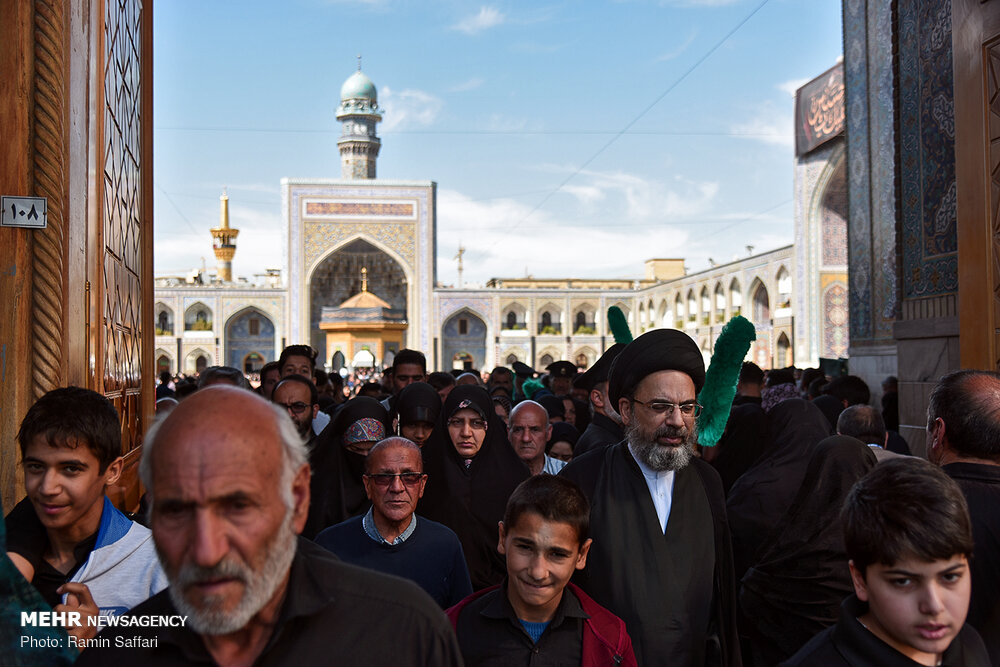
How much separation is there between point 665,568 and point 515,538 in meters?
0.50

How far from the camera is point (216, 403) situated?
1.00 m

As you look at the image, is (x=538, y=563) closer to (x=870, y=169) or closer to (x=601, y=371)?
Result: (x=601, y=371)

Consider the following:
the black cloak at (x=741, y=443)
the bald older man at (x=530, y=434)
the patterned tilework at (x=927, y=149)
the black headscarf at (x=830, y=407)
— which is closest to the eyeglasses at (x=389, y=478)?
the bald older man at (x=530, y=434)

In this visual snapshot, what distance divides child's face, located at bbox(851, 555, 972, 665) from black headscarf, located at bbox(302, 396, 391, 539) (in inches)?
78.9

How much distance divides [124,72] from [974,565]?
3.56 m

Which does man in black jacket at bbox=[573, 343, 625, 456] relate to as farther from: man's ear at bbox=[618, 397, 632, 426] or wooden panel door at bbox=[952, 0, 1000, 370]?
wooden panel door at bbox=[952, 0, 1000, 370]

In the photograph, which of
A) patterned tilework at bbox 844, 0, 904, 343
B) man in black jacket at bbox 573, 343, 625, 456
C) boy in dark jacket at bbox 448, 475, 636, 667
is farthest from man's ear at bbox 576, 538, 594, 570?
patterned tilework at bbox 844, 0, 904, 343

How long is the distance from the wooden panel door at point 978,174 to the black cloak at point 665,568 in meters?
1.69

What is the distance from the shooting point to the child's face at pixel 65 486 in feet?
5.20

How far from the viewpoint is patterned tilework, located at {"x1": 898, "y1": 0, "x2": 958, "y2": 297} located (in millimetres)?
5445

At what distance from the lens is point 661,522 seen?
2225 mm

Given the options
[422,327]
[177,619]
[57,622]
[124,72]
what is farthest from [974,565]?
[422,327]

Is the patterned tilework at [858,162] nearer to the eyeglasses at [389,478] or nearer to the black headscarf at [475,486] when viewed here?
the black headscarf at [475,486]

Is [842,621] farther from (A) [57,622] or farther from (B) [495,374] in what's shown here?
(B) [495,374]
